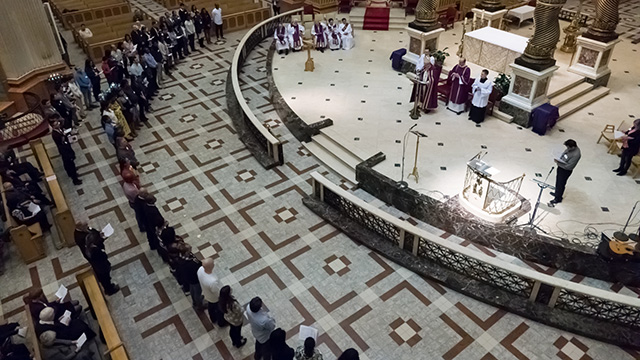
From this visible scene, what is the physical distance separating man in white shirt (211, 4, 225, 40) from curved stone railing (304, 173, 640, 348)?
9.66 m

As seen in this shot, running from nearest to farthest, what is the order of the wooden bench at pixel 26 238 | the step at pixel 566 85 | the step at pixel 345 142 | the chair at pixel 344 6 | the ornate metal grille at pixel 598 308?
1. the ornate metal grille at pixel 598 308
2. the wooden bench at pixel 26 238
3. the step at pixel 345 142
4. the step at pixel 566 85
5. the chair at pixel 344 6

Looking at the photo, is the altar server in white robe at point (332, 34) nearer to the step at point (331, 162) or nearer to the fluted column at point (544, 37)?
the step at point (331, 162)

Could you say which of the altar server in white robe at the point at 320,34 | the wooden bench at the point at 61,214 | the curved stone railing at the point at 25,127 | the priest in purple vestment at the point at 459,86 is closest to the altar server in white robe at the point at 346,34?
the altar server in white robe at the point at 320,34

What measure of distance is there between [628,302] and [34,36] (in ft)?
41.5

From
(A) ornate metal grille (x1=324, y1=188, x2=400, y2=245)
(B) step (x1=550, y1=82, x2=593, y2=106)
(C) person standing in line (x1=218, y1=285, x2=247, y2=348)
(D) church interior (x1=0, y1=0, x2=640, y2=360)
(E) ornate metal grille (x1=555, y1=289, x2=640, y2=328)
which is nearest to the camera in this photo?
(C) person standing in line (x1=218, y1=285, x2=247, y2=348)

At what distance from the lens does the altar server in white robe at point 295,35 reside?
13.5m

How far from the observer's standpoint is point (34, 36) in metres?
10.7

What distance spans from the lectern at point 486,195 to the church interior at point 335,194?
0.12 ft

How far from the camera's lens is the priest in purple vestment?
979 cm

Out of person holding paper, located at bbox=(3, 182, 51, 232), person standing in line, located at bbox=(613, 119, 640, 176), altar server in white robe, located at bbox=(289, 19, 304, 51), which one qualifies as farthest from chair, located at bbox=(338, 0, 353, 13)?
person holding paper, located at bbox=(3, 182, 51, 232)

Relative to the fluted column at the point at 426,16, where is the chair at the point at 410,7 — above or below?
below

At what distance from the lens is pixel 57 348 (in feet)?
16.3

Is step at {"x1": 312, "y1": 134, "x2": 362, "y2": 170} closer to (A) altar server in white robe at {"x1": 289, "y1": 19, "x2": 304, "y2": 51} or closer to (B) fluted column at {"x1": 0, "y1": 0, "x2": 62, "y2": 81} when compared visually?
(A) altar server in white robe at {"x1": 289, "y1": 19, "x2": 304, "y2": 51}

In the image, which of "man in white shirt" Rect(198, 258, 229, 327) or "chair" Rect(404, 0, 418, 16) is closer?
"man in white shirt" Rect(198, 258, 229, 327)
